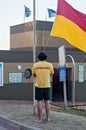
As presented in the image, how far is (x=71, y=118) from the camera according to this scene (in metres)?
13.2

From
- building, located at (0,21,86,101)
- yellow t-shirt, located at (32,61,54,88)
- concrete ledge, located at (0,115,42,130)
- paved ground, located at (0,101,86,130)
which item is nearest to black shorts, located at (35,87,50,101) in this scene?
yellow t-shirt, located at (32,61,54,88)

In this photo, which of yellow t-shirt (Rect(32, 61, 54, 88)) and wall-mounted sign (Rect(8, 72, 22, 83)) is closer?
yellow t-shirt (Rect(32, 61, 54, 88))

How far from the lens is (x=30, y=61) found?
24094 millimetres

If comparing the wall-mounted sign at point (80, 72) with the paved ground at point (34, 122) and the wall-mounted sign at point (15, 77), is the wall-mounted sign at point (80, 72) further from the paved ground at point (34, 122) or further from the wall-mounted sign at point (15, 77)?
the paved ground at point (34, 122)

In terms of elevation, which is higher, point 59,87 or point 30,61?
point 30,61

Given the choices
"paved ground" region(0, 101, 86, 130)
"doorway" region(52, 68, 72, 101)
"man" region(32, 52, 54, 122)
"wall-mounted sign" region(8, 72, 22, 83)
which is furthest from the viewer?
"doorway" region(52, 68, 72, 101)

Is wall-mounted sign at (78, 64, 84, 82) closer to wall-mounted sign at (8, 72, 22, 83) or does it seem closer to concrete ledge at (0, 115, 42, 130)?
wall-mounted sign at (8, 72, 22, 83)

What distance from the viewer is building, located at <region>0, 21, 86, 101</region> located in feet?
77.3

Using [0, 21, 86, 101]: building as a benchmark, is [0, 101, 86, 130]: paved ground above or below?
below

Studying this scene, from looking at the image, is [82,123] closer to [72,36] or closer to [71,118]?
[71,118]

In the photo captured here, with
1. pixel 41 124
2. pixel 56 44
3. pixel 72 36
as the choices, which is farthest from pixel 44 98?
pixel 56 44

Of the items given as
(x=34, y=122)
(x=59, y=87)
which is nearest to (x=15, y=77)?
(x=59, y=87)

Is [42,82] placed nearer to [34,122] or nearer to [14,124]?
[34,122]

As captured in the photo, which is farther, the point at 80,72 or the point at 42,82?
the point at 80,72
